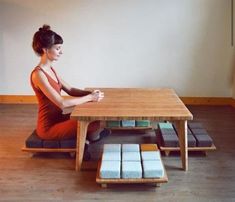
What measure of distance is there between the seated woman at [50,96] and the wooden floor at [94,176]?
0.22m

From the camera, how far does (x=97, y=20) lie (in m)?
4.23

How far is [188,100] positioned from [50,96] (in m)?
2.31

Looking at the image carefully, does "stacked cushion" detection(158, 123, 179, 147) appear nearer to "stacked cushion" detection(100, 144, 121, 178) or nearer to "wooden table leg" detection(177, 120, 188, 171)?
"wooden table leg" detection(177, 120, 188, 171)

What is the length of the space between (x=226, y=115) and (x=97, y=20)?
188cm

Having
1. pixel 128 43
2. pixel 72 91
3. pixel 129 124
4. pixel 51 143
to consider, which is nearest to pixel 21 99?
pixel 128 43

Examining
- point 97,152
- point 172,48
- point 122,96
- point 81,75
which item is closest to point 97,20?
point 81,75

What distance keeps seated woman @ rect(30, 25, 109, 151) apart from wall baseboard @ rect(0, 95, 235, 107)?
68.1 inches

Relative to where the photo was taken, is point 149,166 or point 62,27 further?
point 62,27

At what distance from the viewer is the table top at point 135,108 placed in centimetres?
233

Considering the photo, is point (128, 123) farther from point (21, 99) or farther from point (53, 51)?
point (21, 99)

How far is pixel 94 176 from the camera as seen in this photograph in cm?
243

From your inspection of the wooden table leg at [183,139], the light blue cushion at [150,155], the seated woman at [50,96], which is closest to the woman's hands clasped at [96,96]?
the seated woman at [50,96]

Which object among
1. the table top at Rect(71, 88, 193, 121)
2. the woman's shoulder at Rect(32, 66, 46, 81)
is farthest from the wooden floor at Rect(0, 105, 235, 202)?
the woman's shoulder at Rect(32, 66, 46, 81)

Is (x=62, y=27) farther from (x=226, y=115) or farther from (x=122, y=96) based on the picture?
(x=226, y=115)
